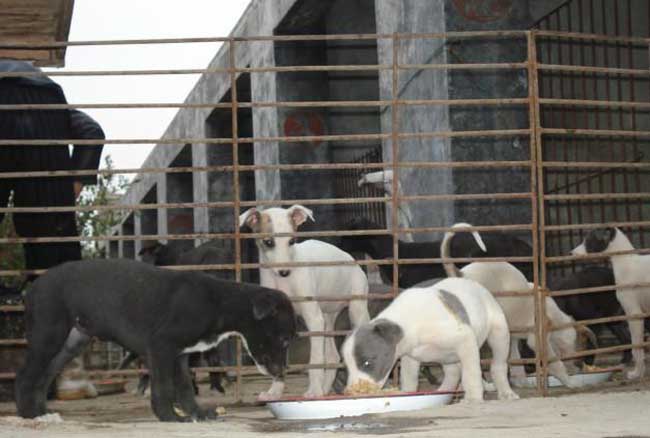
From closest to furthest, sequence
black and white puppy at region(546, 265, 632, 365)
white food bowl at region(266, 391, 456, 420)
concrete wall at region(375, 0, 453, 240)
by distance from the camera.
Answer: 1. white food bowl at region(266, 391, 456, 420)
2. black and white puppy at region(546, 265, 632, 365)
3. concrete wall at region(375, 0, 453, 240)

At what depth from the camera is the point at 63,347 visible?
295 inches

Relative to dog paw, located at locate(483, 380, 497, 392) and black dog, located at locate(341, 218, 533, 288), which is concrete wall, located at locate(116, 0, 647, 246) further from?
dog paw, located at locate(483, 380, 497, 392)

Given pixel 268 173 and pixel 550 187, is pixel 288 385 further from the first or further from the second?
pixel 268 173

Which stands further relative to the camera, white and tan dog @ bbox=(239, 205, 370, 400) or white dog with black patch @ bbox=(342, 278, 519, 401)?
white and tan dog @ bbox=(239, 205, 370, 400)

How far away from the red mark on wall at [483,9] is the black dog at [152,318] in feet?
15.9

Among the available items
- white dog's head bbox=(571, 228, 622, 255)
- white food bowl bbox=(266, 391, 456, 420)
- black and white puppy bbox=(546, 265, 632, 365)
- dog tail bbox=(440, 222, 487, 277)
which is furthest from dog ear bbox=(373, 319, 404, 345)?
black and white puppy bbox=(546, 265, 632, 365)

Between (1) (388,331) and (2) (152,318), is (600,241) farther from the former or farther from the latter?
(2) (152,318)

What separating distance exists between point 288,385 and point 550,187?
16.7 feet

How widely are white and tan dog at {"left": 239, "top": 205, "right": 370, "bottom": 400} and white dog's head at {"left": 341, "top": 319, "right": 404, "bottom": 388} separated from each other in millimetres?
1162

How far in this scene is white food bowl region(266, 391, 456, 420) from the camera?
686 cm

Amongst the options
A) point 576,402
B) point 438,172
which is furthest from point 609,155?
point 576,402

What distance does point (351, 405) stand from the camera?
6.88m

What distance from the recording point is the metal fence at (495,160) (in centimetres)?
836

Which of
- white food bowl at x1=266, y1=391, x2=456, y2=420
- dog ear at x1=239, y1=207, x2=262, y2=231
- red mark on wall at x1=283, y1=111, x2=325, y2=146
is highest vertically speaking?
red mark on wall at x1=283, y1=111, x2=325, y2=146
